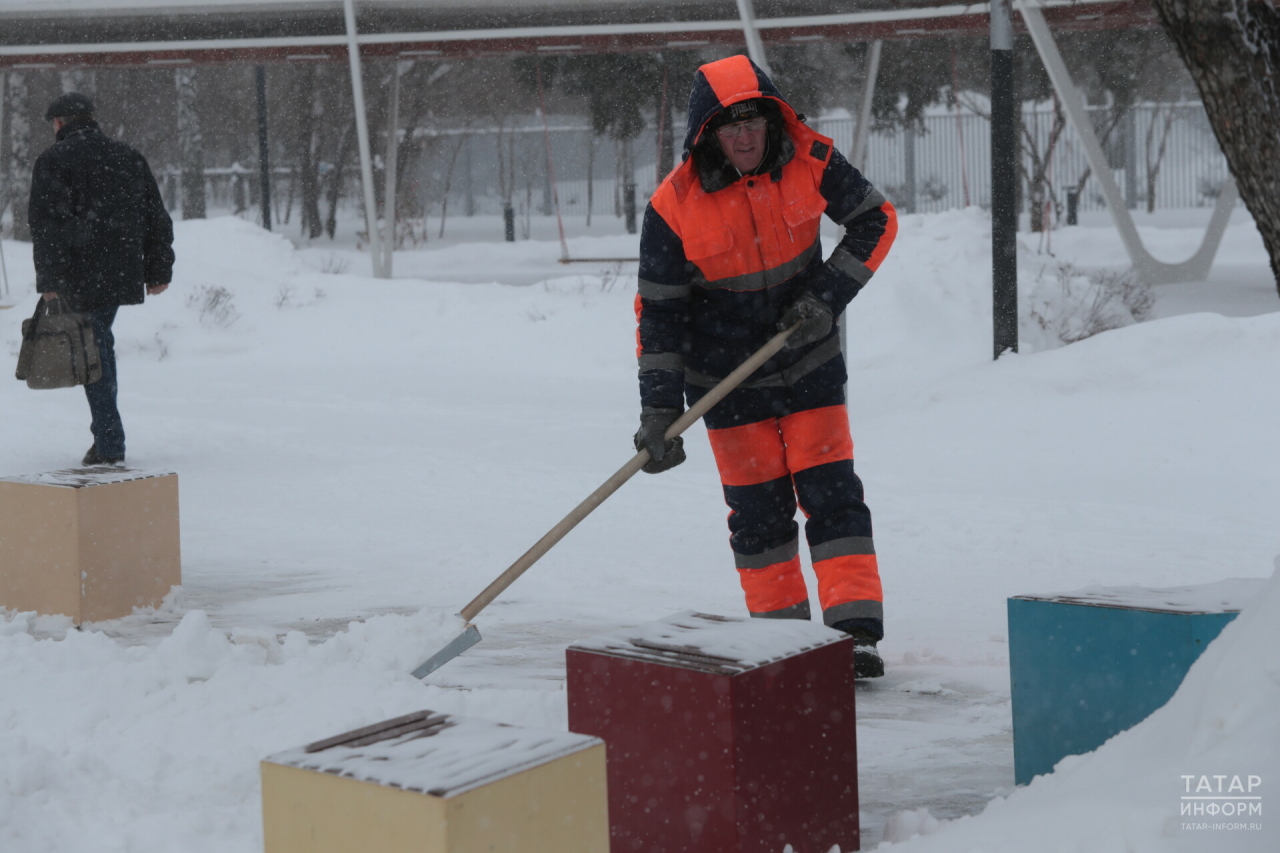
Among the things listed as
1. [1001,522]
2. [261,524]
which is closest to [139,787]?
[261,524]

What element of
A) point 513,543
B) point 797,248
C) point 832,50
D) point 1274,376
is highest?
point 832,50

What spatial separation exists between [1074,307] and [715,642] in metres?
8.07

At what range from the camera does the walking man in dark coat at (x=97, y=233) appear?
21.4ft

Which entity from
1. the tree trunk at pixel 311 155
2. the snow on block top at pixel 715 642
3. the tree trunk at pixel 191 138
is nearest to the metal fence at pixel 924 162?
the tree trunk at pixel 311 155

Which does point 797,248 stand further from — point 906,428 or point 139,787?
point 906,428

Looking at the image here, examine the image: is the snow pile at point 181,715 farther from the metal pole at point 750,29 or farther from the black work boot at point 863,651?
the metal pole at point 750,29

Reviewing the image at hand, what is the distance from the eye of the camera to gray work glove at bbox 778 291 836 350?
11.3 ft

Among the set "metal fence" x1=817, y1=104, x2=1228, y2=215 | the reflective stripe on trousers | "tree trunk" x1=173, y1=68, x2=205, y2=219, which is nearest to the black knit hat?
the reflective stripe on trousers

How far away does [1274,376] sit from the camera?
6.97 metres

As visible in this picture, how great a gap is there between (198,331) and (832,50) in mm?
14127

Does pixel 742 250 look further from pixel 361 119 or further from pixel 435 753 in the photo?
pixel 361 119

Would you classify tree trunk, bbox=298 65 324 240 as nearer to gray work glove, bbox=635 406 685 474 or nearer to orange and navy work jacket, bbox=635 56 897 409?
orange and navy work jacket, bbox=635 56 897 409

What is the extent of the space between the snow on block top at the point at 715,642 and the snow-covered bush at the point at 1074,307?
7293 mm

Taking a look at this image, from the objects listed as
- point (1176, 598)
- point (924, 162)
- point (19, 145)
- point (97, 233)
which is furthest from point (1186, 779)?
point (924, 162)
